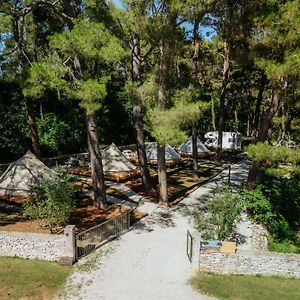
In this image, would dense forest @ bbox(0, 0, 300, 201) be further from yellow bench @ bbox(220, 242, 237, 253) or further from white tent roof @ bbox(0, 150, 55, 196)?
yellow bench @ bbox(220, 242, 237, 253)

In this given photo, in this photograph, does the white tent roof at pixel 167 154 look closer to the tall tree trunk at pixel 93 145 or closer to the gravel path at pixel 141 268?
the tall tree trunk at pixel 93 145

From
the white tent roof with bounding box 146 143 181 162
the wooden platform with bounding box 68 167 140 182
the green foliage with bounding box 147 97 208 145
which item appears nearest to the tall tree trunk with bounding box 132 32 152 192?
the wooden platform with bounding box 68 167 140 182

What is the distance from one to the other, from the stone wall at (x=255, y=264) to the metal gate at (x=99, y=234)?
12.8ft

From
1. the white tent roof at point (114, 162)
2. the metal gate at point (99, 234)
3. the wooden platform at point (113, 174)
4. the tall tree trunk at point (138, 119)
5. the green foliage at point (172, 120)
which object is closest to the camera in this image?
the metal gate at point (99, 234)

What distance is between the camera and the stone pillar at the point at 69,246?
1216 centimetres

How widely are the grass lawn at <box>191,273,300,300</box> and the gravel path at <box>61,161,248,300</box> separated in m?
0.44

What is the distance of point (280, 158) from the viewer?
43.4 ft

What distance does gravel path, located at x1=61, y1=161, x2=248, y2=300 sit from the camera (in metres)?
10.6

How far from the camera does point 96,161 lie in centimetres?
1731

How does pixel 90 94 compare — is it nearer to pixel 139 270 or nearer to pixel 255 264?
pixel 139 270

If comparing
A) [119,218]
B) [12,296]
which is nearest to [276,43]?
[119,218]

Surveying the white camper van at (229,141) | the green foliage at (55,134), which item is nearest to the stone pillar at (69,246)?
the green foliage at (55,134)

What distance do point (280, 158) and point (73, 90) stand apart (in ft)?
25.4

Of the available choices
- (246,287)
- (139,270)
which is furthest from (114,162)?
(246,287)
